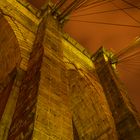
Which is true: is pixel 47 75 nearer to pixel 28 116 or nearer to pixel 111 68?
pixel 28 116

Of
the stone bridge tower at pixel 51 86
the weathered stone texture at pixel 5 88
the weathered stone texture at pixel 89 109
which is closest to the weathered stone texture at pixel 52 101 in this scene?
the stone bridge tower at pixel 51 86

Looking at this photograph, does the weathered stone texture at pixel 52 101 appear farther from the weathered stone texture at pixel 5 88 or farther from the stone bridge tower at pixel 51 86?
the weathered stone texture at pixel 5 88

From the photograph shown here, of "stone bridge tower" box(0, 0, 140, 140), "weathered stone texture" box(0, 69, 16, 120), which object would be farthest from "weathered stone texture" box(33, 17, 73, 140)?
"weathered stone texture" box(0, 69, 16, 120)

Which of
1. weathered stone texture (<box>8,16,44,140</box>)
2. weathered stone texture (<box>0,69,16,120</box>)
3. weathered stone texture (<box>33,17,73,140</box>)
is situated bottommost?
weathered stone texture (<box>0,69,16,120</box>)

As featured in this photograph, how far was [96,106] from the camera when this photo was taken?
782 cm

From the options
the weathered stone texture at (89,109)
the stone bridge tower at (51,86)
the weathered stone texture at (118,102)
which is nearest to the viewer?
the stone bridge tower at (51,86)

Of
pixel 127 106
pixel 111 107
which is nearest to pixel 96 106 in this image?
pixel 111 107

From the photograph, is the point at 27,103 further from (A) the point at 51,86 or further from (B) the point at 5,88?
(B) the point at 5,88

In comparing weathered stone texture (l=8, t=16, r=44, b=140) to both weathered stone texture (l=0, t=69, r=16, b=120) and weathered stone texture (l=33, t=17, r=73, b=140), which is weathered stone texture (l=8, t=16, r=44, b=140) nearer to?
weathered stone texture (l=33, t=17, r=73, b=140)

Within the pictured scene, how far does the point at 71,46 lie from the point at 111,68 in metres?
1.86

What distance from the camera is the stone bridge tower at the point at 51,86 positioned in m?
3.92

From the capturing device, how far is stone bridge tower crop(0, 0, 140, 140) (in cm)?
392

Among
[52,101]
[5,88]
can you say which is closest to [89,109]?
[5,88]

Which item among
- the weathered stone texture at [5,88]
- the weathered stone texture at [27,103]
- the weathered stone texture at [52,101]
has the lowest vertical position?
the weathered stone texture at [5,88]
